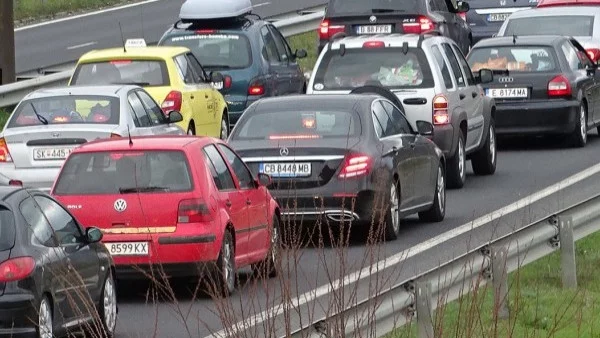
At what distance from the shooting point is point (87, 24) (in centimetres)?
5044

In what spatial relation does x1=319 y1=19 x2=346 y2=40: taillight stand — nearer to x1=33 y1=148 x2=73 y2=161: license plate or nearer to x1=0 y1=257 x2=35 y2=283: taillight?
x1=33 y1=148 x2=73 y2=161: license plate

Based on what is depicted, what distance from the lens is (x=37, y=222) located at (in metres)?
12.6

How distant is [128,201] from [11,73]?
51.9ft

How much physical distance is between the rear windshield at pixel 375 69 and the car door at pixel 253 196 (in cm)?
612

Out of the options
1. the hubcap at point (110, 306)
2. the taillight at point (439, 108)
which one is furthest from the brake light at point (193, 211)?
the taillight at point (439, 108)

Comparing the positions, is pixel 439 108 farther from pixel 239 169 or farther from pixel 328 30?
pixel 328 30

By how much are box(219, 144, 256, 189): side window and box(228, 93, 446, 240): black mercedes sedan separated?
1121 millimetres

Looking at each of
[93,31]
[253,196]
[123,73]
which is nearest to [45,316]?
[253,196]

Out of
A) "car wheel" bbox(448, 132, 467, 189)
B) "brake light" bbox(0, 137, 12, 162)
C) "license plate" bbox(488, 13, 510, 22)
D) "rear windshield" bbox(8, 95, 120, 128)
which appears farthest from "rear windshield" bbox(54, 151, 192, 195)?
"license plate" bbox(488, 13, 510, 22)

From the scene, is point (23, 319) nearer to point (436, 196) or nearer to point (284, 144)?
point (284, 144)

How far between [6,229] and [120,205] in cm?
298

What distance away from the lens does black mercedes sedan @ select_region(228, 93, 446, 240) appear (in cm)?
1777

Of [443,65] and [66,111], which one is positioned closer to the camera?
[66,111]

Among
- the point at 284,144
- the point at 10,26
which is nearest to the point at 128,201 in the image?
the point at 284,144
